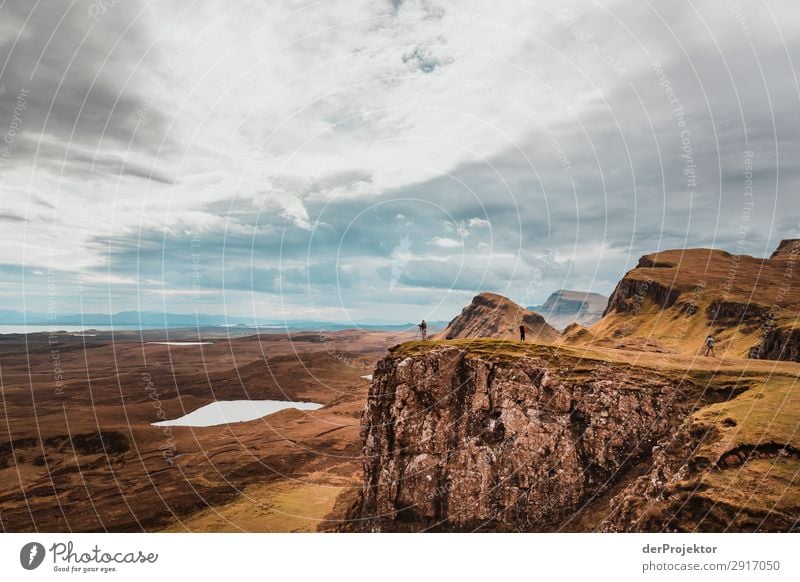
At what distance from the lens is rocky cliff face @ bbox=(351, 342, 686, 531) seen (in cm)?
4569

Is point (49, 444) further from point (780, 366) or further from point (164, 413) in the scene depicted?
point (780, 366)

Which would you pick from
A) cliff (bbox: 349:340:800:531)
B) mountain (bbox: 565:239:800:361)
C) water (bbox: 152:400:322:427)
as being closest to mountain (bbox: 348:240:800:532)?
cliff (bbox: 349:340:800:531)

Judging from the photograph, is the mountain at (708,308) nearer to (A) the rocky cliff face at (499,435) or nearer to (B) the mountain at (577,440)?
(B) the mountain at (577,440)

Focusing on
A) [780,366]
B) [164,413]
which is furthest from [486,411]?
[164,413]

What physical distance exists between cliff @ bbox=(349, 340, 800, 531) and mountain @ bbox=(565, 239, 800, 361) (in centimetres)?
4109

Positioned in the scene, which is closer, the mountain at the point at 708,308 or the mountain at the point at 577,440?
the mountain at the point at 577,440

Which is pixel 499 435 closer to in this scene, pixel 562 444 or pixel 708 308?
pixel 562 444

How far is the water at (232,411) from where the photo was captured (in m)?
154

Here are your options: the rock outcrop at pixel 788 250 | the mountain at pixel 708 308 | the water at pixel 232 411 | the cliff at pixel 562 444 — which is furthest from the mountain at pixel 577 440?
the rock outcrop at pixel 788 250

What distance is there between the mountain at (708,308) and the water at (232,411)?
12458 cm

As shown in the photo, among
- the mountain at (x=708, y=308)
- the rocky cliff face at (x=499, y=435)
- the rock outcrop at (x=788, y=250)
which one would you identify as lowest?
the rocky cliff face at (x=499, y=435)

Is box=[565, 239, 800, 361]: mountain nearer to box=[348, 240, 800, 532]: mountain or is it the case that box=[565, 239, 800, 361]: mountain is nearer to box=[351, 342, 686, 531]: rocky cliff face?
box=[348, 240, 800, 532]: mountain

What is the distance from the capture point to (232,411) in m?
176
